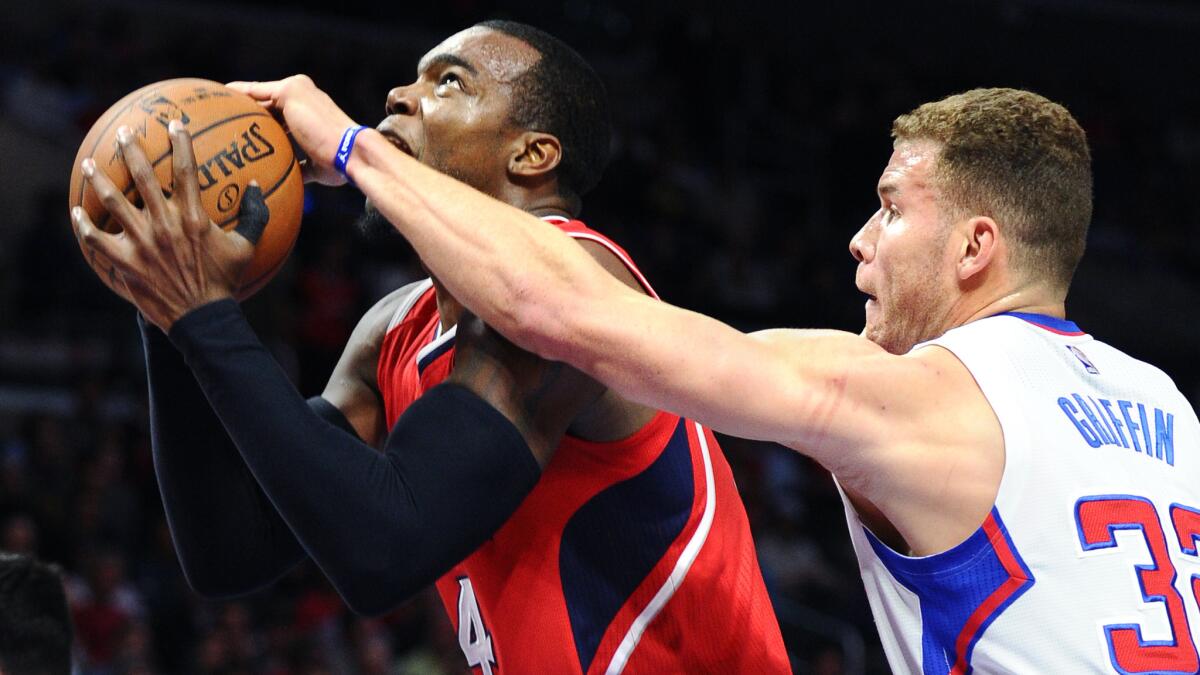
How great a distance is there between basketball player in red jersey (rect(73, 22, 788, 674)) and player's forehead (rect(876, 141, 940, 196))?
0.59 meters

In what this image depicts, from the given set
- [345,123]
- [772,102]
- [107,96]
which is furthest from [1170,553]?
[772,102]

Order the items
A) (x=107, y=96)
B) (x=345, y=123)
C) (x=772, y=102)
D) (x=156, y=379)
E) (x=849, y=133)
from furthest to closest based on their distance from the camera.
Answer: (x=772, y=102), (x=849, y=133), (x=107, y=96), (x=156, y=379), (x=345, y=123)

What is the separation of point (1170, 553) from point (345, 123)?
1.84 m

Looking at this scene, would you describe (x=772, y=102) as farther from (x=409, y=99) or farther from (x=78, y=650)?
(x=409, y=99)

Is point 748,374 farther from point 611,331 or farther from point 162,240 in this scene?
point 162,240

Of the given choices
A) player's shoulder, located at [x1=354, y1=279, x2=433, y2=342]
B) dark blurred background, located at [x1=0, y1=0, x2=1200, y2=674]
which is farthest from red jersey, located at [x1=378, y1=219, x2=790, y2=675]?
dark blurred background, located at [x1=0, y1=0, x2=1200, y2=674]

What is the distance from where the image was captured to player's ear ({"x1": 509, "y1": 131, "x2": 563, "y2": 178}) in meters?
3.28

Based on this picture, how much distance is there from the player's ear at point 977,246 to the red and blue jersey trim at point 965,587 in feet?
1.84

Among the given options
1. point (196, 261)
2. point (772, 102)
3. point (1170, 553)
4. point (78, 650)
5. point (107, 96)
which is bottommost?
point (78, 650)

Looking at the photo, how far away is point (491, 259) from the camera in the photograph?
8.72 ft

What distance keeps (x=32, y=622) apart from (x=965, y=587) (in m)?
2.17

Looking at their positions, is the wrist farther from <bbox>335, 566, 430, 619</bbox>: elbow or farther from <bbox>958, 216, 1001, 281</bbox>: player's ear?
<bbox>958, 216, 1001, 281</bbox>: player's ear

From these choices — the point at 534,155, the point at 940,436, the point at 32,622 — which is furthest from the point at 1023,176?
the point at 32,622

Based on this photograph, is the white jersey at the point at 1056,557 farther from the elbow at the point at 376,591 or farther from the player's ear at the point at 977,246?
the elbow at the point at 376,591
